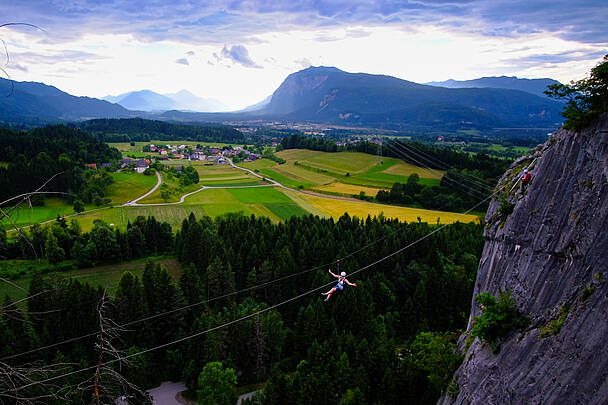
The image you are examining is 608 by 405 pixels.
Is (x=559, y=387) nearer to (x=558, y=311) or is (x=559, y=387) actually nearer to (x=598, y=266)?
(x=558, y=311)

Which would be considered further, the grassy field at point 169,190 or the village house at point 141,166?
the village house at point 141,166

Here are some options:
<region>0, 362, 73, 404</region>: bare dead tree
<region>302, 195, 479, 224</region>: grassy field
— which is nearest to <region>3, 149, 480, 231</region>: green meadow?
<region>302, 195, 479, 224</region>: grassy field

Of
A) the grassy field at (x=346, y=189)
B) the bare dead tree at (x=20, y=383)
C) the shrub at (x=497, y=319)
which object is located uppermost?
the bare dead tree at (x=20, y=383)

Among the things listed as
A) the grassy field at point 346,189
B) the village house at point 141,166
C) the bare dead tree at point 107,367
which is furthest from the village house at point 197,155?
the bare dead tree at point 107,367

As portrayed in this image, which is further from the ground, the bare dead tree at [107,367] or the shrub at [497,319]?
the bare dead tree at [107,367]

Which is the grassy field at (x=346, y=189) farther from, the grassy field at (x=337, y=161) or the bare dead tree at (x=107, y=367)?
the bare dead tree at (x=107, y=367)

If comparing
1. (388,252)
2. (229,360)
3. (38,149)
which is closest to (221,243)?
(229,360)
